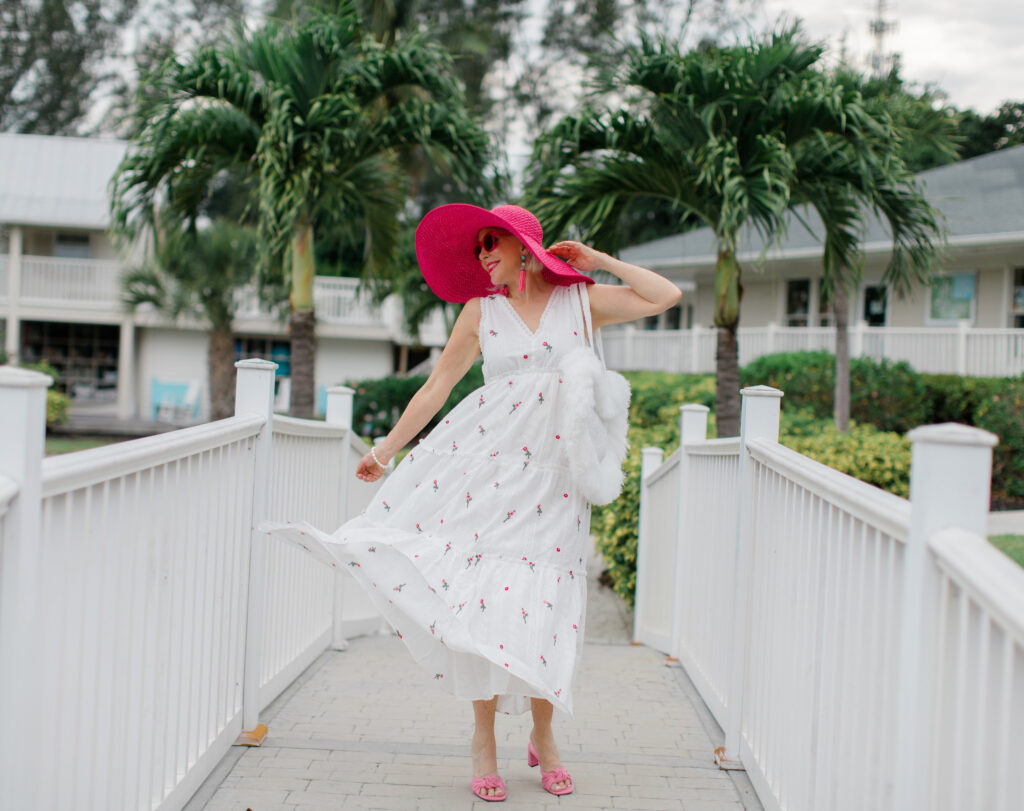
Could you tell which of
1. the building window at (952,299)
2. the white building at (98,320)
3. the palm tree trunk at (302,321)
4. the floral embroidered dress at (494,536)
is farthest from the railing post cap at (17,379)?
the white building at (98,320)

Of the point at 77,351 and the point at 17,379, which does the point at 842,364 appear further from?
the point at 77,351

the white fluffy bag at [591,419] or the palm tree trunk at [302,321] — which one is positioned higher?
the palm tree trunk at [302,321]

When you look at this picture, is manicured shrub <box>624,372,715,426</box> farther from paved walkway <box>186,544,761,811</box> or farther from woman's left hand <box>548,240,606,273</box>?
woman's left hand <box>548,240,606,273</box>

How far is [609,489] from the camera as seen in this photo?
2990 millimetres

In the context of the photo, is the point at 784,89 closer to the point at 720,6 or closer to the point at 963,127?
the point at 720,6

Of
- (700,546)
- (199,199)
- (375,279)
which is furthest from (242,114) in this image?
(700,546)

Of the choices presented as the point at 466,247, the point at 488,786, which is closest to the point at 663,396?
the point at 466,247

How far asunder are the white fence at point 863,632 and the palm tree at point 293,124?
631 centimetres

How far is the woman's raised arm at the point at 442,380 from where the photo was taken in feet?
10.3

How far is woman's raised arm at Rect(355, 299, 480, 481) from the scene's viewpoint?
3.13 meters

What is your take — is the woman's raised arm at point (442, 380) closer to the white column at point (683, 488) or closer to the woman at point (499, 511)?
the woman at point (499, 511)

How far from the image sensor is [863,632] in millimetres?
2045

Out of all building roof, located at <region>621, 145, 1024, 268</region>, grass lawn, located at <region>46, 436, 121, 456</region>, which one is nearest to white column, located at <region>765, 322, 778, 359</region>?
building roof, located at <region>621, 145, 1024, 268</region>

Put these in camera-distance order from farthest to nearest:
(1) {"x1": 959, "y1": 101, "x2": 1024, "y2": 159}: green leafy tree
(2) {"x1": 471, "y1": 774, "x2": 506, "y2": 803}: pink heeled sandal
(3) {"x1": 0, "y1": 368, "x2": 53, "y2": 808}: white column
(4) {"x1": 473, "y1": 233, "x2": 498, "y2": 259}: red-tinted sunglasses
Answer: (1) {"x1": 959, "y1": 101, "x2": 1024, "y2": 159}: green leafy tree
(4) {"x1": 473, "y1": 233, "x2": 498, "y2": 259}: red-tinted sunglasses
(2) {"x1": 471, "y1": 774, "x2": 506, "y2": 803}: pink heeled sandal
(3) {"x1": 0, "y1": 368, "x2": 53, "y2": 808}: white column
